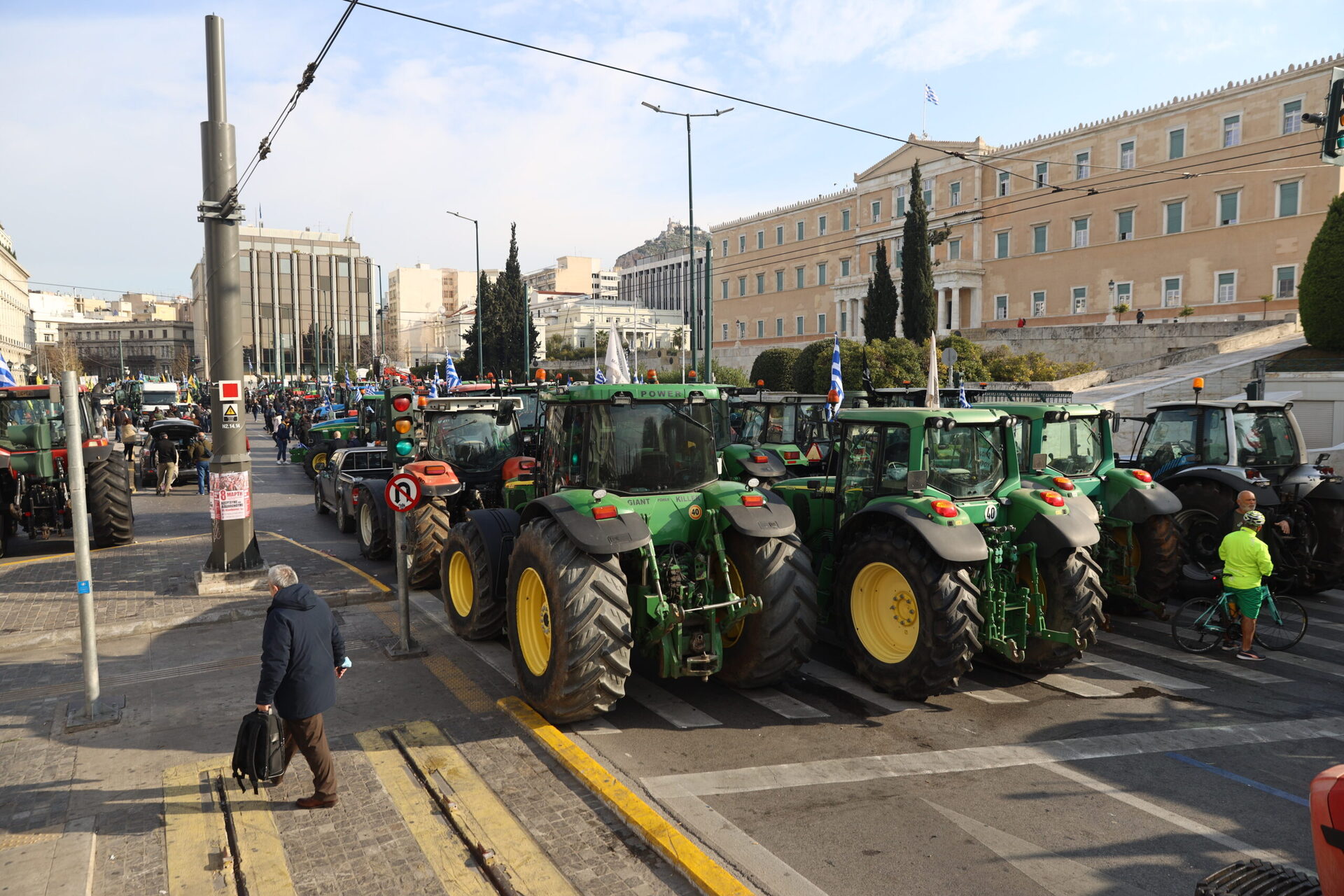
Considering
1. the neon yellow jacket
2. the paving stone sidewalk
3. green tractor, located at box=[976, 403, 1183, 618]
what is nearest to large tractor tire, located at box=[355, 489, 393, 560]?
the paving stone sidewalk

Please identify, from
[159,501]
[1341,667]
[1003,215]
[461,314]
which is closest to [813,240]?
[1003,215]

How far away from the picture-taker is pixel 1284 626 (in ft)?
29.6

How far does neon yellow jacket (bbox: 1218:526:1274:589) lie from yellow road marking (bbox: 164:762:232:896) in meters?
8.70

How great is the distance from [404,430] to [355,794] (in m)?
4.16

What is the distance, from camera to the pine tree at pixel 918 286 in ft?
138

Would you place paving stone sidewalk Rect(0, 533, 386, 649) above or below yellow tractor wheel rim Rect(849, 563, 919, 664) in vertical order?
below

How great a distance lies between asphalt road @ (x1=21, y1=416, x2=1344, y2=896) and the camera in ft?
15.9

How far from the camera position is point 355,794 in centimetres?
561

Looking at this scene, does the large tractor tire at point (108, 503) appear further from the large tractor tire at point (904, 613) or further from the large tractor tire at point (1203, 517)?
the large tractor tire at point (1203, 517)

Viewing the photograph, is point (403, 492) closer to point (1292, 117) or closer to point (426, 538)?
point (426, 538)

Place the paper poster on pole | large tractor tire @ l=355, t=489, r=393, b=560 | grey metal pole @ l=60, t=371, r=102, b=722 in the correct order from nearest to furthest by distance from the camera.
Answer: grey metal pole @ l=60, t=371, r=102, b=722
the paper poster on pole
large tractor tire @ l=355, t=489, r=393, b=560

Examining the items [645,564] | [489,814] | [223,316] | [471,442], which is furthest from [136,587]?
[489,814]

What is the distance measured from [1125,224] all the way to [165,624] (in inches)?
1982

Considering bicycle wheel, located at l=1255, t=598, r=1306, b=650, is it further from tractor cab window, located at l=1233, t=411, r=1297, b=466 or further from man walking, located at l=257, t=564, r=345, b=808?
man walking, located at l=257, t=564, r=345, b=808
